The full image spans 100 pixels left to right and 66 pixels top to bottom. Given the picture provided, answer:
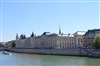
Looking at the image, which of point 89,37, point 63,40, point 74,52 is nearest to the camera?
point 74,52

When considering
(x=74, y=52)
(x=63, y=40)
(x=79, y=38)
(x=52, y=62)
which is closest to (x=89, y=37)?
(x=79, y=38)

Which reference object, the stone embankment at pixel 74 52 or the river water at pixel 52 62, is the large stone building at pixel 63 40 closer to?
the stone embankment at pixel 74 52

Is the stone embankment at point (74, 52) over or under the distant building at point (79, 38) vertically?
under

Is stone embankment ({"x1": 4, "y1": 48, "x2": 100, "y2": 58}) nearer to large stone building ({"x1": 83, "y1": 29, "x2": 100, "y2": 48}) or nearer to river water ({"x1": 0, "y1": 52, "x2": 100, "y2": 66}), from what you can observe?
river water ({"x1": 0, "y1": 52, "x2": 100, "y2": 66})

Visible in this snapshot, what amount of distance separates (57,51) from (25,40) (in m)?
40.1

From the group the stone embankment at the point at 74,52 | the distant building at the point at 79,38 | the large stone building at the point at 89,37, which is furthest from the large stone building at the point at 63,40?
the stone embankment at the point at 74,52

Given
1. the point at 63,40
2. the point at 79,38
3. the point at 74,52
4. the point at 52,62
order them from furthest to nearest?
the point at 79,38, the point at 63,40, the point at 74,52, the point at 52,62

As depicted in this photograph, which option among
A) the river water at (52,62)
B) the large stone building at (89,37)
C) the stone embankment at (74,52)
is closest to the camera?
the river water at (52,62)

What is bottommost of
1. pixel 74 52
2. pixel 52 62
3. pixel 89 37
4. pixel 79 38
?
pixel 52 62

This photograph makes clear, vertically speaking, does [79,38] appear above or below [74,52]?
above

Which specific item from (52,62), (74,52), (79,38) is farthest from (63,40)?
(52,62)

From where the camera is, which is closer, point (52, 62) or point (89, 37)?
point (52, 62)

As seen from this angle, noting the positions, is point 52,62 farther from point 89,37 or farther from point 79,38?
point 79,38

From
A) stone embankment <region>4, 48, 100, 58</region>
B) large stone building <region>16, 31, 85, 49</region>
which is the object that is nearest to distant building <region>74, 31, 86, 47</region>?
large stone building <region>16, 31, 85, 49</region>
